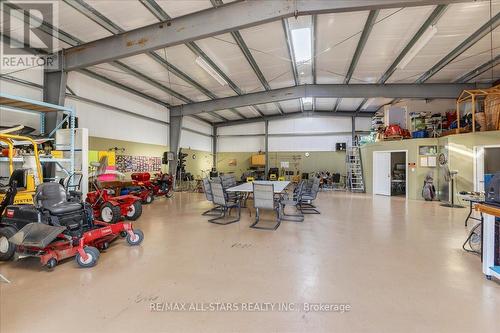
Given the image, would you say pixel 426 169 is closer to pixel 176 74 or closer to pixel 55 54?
pixel 176 74

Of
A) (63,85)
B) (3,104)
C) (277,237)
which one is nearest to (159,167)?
(63,85)

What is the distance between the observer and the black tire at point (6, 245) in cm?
295

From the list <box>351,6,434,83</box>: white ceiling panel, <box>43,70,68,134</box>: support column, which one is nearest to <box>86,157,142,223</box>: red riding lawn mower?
<box>43,70,68,134</box>: support column

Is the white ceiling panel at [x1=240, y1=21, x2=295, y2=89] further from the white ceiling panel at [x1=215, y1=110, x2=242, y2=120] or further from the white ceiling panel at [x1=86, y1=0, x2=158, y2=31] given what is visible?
the white ceiling panel at [x1=215, y1=110, x2=242, y2=120]

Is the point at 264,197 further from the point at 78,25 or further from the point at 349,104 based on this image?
the point at 349,104

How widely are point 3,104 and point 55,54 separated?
1.70 meters

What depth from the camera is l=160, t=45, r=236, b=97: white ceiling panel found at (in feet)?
19.4

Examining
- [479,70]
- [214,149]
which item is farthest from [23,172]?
[479,70]

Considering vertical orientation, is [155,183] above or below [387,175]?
below

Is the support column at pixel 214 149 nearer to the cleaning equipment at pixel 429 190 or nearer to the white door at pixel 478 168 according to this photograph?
the cleaning equipment at pixel 429 190

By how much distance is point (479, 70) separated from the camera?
291 inches

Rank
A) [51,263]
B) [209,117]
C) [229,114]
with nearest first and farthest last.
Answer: [51,263], [229,114], [209,117]

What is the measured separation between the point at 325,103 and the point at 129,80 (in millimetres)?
9120

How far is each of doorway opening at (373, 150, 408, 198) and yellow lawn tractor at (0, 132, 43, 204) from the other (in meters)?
11.0
